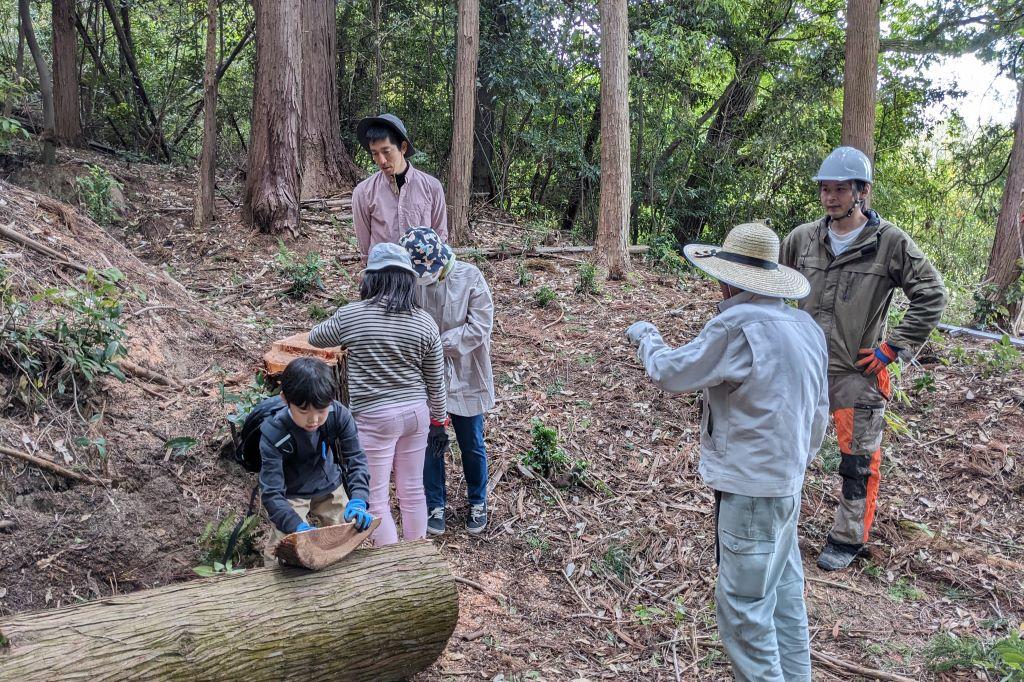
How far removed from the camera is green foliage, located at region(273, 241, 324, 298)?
7.89 meters

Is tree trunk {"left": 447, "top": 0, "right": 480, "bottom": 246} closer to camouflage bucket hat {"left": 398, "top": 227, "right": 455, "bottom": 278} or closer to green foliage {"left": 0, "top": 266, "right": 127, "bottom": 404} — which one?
green foliage {"left": 0, "top": 266, "right": 127, "bottom": 404}

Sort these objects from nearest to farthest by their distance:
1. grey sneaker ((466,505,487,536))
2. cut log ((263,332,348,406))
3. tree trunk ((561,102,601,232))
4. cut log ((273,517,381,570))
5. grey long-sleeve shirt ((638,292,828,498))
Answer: grey long-sleeve shirt ((638,292,828,498)) → cut log ((273,517,381,570)) → cut log ((263,332,348,406)) → grey sneaker ((466,505,487,536)) → tree trunk ((561,102,601,232))

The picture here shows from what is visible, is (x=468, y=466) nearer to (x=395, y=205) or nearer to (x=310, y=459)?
(x=310, y=459)

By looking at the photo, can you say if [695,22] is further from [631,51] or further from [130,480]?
[130,480]

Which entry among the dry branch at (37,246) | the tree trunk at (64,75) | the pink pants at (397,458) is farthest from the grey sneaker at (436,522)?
the tree trunk at (64,75)

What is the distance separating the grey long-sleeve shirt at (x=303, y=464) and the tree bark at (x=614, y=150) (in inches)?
258

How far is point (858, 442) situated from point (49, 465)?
462 cm

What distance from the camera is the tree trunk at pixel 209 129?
864 centimetres

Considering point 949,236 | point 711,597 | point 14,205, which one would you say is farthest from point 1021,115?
point 14,205

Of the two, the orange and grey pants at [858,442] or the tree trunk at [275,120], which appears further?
the tree trunk at [275,120]

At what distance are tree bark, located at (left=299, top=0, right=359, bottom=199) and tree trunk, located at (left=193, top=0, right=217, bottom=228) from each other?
1.65 metres

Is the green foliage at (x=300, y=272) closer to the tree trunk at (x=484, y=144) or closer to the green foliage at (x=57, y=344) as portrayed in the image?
the green foliage at (x=57, y=344)

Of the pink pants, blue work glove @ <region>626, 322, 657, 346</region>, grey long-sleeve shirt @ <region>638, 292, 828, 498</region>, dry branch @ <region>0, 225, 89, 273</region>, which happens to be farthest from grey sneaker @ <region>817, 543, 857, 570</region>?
dry branch @ <region>0, 225, 89, 273</region>

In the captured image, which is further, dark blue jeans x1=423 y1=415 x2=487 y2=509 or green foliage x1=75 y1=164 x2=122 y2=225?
green foliage x1=75 y1=164 x2=122 y2=225
